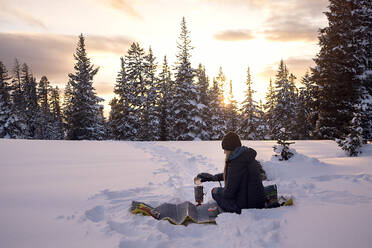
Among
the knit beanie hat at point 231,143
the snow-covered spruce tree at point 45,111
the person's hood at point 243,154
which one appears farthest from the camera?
the snow-covered spruce tree at point 45,111

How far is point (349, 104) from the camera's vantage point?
1590cm

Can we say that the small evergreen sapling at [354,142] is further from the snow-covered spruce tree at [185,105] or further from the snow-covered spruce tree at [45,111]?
the snow-covered spruce tree at [45,111]

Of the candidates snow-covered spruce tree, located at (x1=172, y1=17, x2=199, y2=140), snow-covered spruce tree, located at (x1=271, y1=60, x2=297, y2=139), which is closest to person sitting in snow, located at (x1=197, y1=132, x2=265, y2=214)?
snow-covered spruce tree, located at (x1=172, y1=17, x2=199, y2=140)

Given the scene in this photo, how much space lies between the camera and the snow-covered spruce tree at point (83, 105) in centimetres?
2809

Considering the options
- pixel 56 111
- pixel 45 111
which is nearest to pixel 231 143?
pixel 45 111

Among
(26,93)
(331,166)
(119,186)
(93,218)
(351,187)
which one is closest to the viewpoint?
(93,218)

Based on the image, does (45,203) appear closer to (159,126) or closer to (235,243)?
(235,243)

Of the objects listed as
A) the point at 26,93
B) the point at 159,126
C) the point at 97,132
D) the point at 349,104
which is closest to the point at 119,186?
the point at 349,104

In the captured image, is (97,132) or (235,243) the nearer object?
(235,243)

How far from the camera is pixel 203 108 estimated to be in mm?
27750

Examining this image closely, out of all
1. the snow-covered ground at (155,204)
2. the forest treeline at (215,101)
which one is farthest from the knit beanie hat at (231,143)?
the forest treeline at (215,101)

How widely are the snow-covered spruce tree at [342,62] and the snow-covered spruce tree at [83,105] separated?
927 inches

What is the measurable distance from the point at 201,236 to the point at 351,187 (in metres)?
3.93

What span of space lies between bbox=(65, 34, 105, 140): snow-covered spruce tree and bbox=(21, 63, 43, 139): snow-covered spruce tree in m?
20.4
